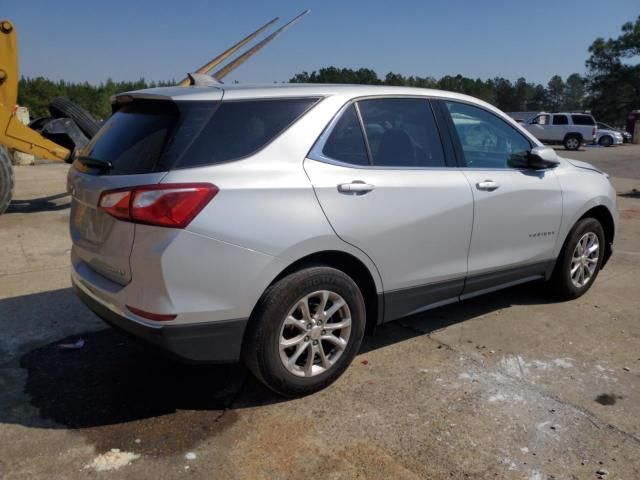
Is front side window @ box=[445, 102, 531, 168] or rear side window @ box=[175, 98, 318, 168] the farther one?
front side window @ box=[445, 102, 531, 168]

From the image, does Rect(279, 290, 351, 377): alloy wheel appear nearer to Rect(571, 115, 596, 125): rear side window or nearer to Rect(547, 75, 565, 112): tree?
Rect(571, 115, 596, 125): rear side window

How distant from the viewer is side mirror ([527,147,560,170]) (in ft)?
14.1

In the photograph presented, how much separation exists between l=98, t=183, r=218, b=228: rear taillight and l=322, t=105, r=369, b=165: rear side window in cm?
82

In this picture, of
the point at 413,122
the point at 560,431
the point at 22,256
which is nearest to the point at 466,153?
the point at 413,122

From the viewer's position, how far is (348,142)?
11.1 ft

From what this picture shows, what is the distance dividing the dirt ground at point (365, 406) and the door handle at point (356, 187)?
3.85 ft

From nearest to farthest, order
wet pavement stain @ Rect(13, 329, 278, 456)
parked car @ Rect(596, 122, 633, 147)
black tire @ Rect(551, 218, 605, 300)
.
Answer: wet pavement stain @ Rect(13, 329, 278, 456)
black tire @ Rect(551, 218, 605, 300)
parked car @ Rect(596, 122, 633, 147)

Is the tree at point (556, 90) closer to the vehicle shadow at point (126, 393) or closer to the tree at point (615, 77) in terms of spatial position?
the tree at point (615, 77)

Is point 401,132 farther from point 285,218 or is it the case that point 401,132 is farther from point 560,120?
point 560,120

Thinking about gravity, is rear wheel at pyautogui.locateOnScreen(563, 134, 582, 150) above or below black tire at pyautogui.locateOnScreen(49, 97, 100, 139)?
below

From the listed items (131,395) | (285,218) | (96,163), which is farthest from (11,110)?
(285,218)

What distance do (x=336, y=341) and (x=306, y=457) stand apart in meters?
0.76

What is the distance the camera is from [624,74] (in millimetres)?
54094

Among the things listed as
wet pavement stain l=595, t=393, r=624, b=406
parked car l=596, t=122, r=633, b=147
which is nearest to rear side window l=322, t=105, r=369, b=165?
wet pavement stain l=595, t=393, r=624, b=406
